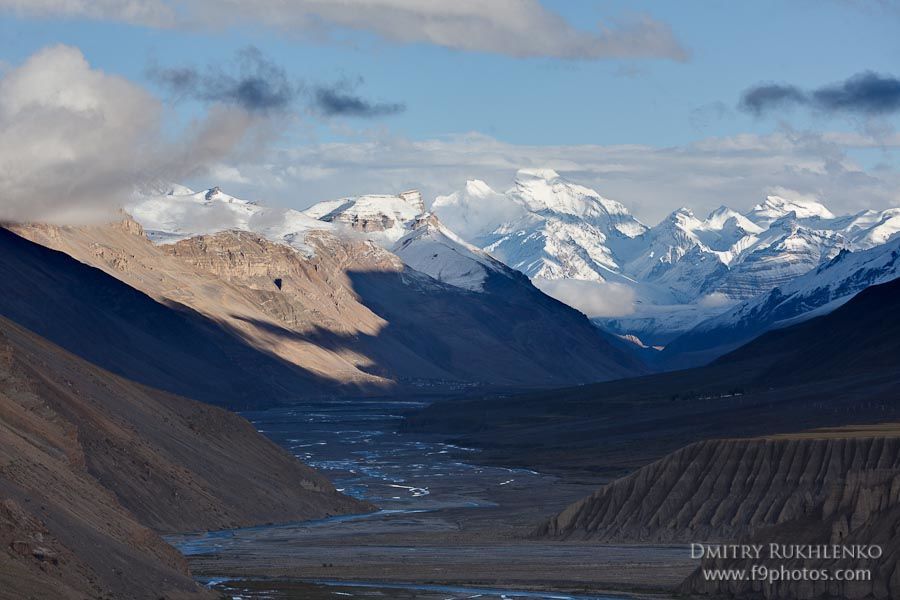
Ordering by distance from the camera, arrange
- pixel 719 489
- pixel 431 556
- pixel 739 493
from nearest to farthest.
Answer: pixel 739 493 < pixel 431 556 < pixel 719 489

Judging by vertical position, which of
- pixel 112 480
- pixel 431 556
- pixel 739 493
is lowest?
pixel 431 556

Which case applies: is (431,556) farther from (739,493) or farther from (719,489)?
(739,493)

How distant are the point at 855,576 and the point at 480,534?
167 ft

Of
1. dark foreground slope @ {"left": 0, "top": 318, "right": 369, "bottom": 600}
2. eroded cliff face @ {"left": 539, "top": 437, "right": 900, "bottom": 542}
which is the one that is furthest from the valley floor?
dark foreground slope @ {"left": 0, "top": 318, "right": 369, "bottom": 600}

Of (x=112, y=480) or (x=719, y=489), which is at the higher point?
(x=112, y=480)

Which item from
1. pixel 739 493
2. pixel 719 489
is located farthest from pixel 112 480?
pixel 739 493

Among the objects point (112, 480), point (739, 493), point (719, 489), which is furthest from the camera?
point (112, 480)

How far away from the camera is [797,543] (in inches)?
2579

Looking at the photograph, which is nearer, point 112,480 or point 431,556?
point 431,556

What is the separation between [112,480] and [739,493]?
120 ft

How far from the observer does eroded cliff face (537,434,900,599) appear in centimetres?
6688

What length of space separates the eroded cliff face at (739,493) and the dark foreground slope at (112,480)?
22.9 m

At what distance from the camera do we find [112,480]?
321 feet

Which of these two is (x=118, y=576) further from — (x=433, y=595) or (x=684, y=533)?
(x=684, y=533)
